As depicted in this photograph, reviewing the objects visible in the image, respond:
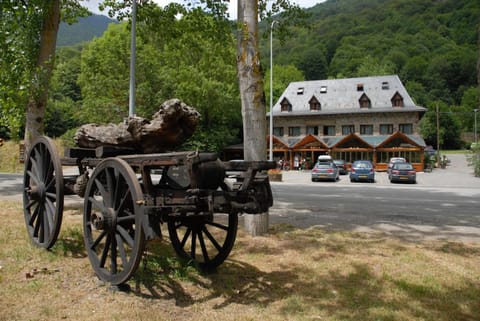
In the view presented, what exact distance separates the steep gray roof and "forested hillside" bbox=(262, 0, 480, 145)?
25.8 meters

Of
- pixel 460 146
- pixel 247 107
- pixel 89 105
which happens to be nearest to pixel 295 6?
pixel 247 107

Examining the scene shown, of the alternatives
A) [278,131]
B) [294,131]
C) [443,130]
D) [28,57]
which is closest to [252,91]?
[28,57]

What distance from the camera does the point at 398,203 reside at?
1276cm

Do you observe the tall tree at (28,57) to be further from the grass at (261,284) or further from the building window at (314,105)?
the building window at (314,105)

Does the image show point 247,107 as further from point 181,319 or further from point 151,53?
point 151,53

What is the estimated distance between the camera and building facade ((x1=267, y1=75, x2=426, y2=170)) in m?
39.6

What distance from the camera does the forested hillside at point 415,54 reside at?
8081cm

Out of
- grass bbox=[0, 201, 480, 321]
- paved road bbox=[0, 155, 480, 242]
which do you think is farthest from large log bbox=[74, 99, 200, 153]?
paved road bbox=[0, 155, 480, 242]

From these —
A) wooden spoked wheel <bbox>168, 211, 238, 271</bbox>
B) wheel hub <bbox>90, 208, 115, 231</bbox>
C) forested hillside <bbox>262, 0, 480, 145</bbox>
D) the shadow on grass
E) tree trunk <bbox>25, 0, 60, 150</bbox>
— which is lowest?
the shadow on grass

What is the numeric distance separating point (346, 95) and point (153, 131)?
146ft

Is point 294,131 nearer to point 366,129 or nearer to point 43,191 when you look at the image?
point 366,129

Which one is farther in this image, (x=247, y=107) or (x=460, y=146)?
(x=460, y=146)

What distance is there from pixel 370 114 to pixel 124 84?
26.9 metres

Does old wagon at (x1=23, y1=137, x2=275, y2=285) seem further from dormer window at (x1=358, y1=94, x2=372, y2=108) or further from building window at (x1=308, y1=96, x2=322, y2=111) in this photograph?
building window at (x1=308, y1=96, x2=322, y2=111)
